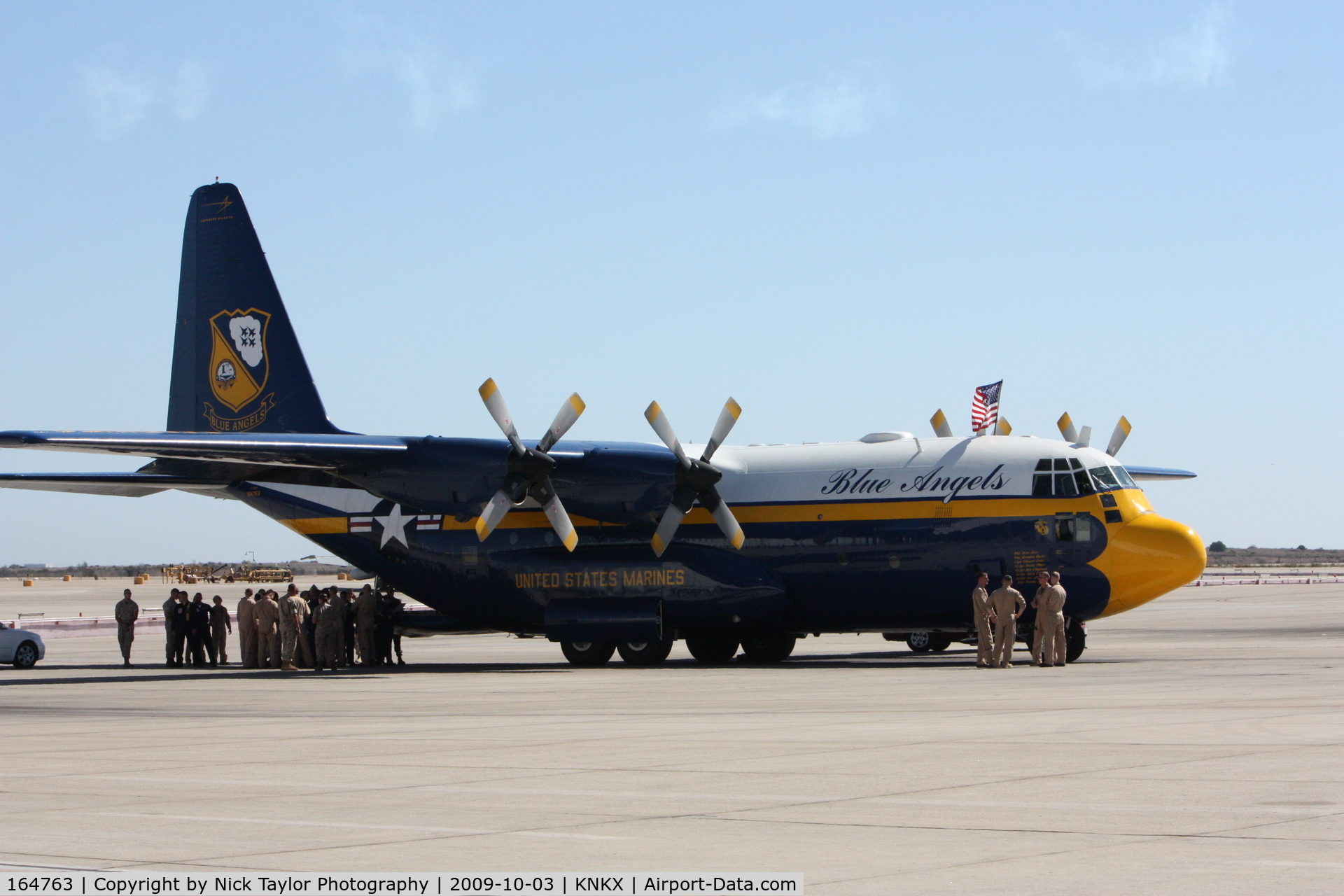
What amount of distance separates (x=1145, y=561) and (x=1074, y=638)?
185 cm

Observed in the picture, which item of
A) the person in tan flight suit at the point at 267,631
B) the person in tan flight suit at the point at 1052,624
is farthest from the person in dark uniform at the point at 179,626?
the person in tan flight suit at the point at 1052,624

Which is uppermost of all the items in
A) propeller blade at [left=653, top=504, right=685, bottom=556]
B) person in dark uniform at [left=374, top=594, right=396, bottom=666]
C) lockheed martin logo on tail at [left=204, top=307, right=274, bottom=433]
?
lockheed martin logo on tail at [left=204, top=307, right=274, bottom=433]

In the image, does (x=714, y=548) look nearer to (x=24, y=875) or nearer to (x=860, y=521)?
(x=860, y=521)

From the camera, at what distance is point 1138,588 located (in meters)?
25.2

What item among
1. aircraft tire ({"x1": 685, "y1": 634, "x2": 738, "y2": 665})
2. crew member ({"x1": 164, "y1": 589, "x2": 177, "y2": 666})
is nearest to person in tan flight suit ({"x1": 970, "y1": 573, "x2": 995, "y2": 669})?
aircraft tire ({"x1": 685, "y1": 634, "x2": 738, "y2": 665})

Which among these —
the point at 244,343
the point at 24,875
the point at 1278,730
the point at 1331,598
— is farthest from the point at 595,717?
the point at 1331,598

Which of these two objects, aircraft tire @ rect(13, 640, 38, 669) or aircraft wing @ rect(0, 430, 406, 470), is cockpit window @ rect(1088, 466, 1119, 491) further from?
aircraft tire @ rect(13, 640, 38, 669)

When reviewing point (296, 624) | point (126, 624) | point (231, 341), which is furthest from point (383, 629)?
point (231, 341)

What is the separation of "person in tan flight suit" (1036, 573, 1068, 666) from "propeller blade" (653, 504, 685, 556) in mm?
6417

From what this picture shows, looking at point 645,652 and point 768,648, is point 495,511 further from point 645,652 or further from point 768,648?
point 768,648

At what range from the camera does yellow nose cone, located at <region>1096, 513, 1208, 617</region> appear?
987 inches

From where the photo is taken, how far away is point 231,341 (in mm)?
32531

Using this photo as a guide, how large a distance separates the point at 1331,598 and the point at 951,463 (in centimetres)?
4137

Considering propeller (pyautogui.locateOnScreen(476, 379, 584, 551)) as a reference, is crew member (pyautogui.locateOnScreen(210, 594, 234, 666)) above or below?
below
